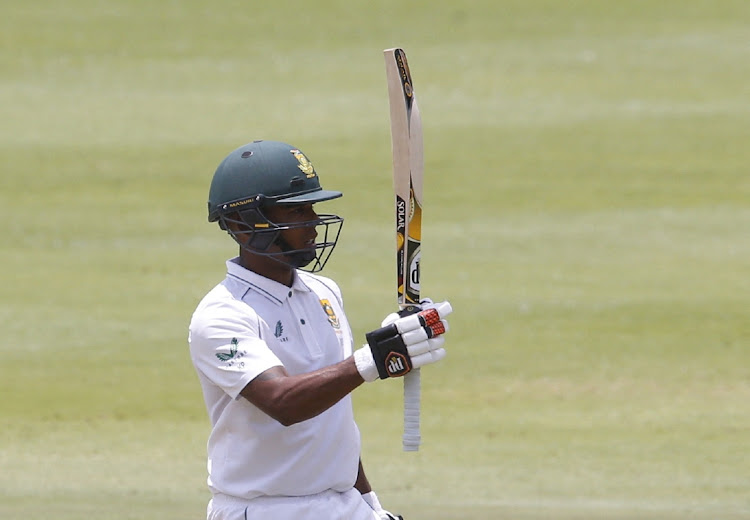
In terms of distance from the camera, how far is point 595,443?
8609mm

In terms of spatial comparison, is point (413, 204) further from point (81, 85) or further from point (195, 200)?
point (81, 85)

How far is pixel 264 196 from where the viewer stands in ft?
14.0

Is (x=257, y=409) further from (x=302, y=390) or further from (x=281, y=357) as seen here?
(x=302, y=390)

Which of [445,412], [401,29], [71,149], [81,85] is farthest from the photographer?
[401,29]

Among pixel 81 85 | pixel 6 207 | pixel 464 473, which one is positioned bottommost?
pixel 464 473

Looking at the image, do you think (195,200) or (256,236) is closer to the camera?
(256,236)

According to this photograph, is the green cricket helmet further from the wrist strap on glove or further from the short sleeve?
the wrist strap on glove

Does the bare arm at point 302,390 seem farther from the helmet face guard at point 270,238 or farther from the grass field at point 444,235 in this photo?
the grass field at point 444,235

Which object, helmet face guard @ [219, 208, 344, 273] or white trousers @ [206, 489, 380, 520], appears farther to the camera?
helmet face guard @ [219, 208, 344, 273]

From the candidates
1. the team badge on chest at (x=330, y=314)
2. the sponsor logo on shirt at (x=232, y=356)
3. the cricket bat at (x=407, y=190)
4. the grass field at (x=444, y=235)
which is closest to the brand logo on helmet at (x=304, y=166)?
the cricket bat at (x=407, y=190)

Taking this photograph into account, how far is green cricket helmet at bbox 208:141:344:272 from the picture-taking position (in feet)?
14.0

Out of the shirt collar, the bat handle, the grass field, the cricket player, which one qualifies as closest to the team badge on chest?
the cricket player

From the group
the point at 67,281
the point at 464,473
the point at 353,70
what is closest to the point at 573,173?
the point at 353,70

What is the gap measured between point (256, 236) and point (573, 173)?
9474 millimetres
